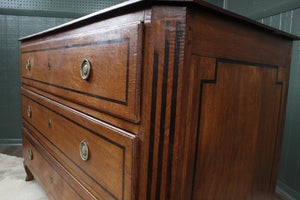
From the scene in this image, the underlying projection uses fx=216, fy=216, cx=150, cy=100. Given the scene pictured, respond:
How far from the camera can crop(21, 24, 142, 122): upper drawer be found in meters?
0.50

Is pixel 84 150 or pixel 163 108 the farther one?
pixel 84 150

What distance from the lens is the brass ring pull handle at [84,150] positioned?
696 millimetres

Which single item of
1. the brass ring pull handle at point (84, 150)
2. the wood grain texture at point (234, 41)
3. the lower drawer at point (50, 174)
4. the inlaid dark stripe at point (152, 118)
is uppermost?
the wood grain texture at point (234, 41)

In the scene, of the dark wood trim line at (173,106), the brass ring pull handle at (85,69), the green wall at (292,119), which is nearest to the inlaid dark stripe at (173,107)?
the dark wood trim line at (173,106)

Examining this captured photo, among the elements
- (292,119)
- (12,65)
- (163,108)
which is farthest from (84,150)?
(12,65)

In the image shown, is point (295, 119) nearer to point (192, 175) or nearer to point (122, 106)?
point (192, 175)

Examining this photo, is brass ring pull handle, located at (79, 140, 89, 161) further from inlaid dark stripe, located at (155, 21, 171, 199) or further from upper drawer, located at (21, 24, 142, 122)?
inlaid dark stripe, located at (155, 21, 171, 199)

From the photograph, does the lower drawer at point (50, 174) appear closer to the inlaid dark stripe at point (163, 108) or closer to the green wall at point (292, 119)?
the inlaid dark stripe at point (163, 108)

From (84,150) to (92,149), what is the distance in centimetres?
5

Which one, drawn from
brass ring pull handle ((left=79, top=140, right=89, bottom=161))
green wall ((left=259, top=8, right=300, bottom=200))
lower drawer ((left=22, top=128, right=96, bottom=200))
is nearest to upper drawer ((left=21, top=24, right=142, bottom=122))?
brass ring pull handle ((left=79, top=140, right=89, bottom=161))

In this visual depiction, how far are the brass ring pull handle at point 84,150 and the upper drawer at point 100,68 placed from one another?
0.13 metres

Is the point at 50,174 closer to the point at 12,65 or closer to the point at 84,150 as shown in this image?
the point at 84,150

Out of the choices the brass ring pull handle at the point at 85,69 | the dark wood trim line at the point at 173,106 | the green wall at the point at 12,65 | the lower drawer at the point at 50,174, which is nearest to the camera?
the dark wood trim line at the point at 173,106

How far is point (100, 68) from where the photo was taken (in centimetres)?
60
